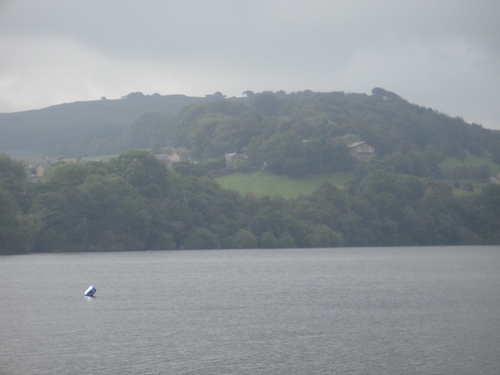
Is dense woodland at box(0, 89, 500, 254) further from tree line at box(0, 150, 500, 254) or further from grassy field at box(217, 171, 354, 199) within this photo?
grassy field at box(217, 171, 354, 199)

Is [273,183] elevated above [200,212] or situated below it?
above

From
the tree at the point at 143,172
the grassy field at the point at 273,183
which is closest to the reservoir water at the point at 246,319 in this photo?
the tree at the point at 143,172

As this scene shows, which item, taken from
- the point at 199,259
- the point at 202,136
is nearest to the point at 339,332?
the point at 199,259

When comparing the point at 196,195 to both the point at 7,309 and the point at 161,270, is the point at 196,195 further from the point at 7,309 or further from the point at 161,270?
the point at 7,309

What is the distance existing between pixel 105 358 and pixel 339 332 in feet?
44.7

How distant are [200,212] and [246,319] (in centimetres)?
6580

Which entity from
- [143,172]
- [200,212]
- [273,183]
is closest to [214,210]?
[200,212]

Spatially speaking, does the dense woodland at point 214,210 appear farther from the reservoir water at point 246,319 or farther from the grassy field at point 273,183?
the reservoir water at point 246,319

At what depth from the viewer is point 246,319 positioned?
134ft

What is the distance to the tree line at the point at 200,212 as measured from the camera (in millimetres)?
89250

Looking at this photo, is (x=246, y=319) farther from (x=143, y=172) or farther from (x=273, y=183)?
(x=273, y=183)

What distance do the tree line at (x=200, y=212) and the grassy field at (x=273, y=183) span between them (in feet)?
36.3

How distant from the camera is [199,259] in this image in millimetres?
87688

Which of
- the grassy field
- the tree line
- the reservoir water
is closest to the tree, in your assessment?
the tree line
